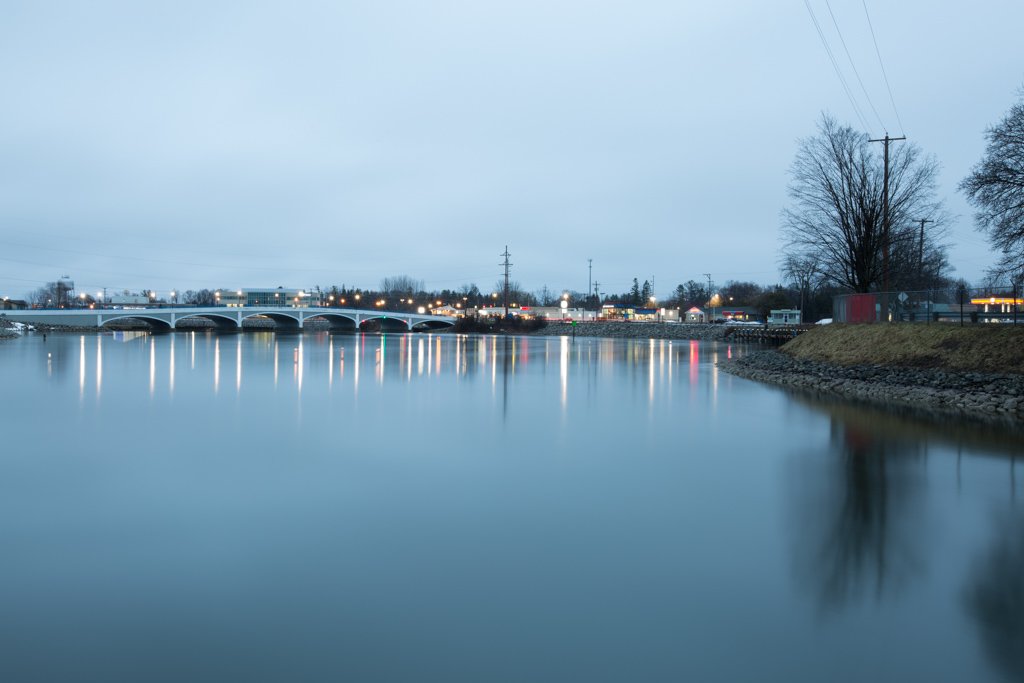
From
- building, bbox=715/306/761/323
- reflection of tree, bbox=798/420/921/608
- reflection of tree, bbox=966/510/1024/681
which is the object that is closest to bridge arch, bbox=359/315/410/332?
building, bbox=715/306/761/323

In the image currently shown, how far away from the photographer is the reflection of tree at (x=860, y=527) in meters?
6.75

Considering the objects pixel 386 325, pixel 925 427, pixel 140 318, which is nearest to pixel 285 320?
→ pixel 386 325

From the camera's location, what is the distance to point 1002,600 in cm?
624

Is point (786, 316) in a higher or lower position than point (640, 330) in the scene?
higher

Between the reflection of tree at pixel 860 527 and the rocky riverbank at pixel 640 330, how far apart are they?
6930cm

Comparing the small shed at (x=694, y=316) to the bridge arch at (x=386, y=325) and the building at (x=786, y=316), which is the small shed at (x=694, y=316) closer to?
the building at (x=786, y=316)

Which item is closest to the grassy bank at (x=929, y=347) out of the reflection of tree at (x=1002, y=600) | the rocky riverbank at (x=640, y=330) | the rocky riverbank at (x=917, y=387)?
the rocky riverbank at (x=917, y=387)

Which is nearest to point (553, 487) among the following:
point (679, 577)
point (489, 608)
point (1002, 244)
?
point (679, 577)

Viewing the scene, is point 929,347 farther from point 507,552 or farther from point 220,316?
point 220,316

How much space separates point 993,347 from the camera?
842 inches

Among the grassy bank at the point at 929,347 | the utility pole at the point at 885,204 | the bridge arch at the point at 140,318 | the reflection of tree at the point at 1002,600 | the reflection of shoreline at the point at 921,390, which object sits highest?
the utility pole at the point at 885,204

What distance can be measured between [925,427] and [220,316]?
9956 cm

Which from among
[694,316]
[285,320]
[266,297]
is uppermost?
[266,297]

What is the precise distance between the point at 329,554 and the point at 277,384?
19766 mm
